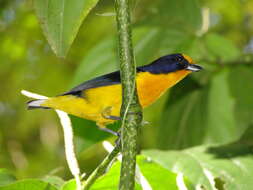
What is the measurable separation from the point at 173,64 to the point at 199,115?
131cm

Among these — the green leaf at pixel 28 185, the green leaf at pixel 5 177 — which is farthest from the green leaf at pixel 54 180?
the green leaf at pixel 28 185

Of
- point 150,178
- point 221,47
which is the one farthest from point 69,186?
point 221,47

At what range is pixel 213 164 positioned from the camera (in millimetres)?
1669

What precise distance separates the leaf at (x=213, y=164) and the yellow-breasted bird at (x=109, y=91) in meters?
0.39

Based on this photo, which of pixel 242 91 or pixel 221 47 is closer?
pixel 242 91

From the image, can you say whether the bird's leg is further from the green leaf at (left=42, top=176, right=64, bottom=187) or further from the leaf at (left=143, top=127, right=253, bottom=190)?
the leaf at (left=143, top=127, right=253, bottom=190)

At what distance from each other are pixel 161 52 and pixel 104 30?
1.39m

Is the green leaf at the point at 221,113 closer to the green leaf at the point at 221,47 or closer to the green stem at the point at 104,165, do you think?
the green leaf at the point at 221,47

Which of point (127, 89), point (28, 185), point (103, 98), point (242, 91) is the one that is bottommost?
point (242, 91)

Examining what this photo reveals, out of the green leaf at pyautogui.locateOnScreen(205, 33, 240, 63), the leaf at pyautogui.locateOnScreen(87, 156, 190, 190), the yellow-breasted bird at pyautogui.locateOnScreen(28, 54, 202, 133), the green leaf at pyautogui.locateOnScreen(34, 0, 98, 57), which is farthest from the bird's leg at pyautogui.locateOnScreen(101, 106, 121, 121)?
the green leaf at pyautogui.locateOnScreen(205, 33, 240, 63)

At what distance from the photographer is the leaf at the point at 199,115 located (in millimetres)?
2557

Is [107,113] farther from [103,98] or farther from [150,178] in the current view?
[150,178]

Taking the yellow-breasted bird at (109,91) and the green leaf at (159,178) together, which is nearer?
the green leaf at (159,178)

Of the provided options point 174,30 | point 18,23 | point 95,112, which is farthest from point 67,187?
point 18,23
